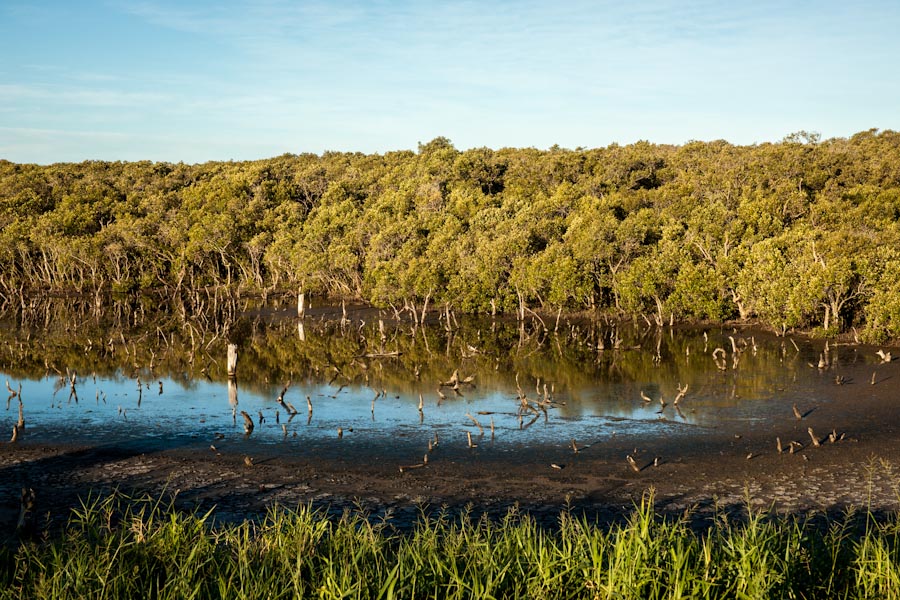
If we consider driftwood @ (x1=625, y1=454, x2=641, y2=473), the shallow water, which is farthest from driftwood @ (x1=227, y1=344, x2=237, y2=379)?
driftwood @ (x1=625, y1=454, x2=641, y2=473)

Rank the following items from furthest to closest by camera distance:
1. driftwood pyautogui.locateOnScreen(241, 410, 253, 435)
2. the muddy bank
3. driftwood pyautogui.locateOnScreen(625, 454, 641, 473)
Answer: driftwood pyautogui.locateOnScreen(241, 410, 253, 435) → driftwood pyautogui.locateOnScreen(625, 454, 641, 473) → the muddy bank

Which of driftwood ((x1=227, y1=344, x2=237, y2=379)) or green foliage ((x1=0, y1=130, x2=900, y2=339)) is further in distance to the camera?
green foliage ((x1=0, y1=130, x2=900, y2=339))

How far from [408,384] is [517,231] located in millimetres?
31102

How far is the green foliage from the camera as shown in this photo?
58156 mm

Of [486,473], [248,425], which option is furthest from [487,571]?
[248,425]

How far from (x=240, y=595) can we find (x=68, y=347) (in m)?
51.3

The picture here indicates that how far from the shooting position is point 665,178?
95.9 m

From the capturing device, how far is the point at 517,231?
234 ft

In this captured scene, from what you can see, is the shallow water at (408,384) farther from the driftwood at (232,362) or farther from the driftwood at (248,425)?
the driftwood at (232,362)

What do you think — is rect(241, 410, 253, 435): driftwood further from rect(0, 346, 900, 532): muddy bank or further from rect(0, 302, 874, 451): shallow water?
rect(0, 346, 900, 532): muddy bank

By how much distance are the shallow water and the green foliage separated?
4.14 metres

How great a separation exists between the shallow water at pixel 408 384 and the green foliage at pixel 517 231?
414 centimetres

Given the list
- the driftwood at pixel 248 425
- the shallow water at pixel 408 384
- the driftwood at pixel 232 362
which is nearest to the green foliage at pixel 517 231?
the shallow water at pixel 408 384

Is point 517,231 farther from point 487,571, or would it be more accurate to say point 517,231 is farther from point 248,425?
point 487,571
